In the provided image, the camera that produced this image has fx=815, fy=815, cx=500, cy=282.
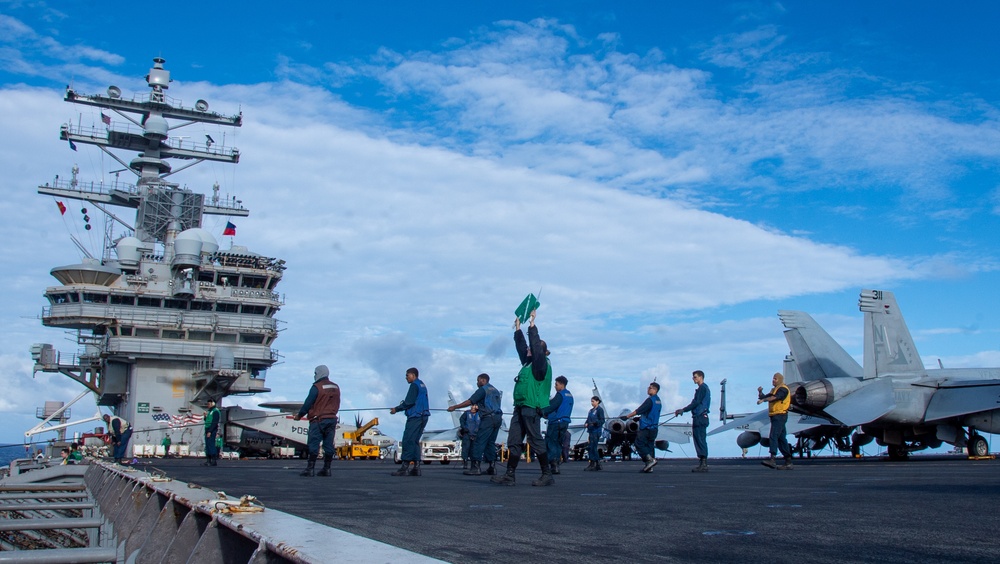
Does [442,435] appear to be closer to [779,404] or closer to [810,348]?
[810,348]

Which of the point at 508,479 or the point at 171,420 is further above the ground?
the point at 508,479

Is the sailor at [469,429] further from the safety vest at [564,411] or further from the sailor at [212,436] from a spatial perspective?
the sailor at [212,436]

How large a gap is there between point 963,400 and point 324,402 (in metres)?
19.8

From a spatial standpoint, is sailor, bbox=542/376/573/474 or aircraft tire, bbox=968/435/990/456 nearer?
sailor, bbox=542/376/573/474

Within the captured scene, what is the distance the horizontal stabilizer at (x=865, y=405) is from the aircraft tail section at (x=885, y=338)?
0.97 meters

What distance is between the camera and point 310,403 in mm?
13133

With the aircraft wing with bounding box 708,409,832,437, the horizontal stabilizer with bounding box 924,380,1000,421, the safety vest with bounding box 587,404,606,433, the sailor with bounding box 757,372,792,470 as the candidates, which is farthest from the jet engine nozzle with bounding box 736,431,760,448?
the sailor with bounding box 757,372,792,470

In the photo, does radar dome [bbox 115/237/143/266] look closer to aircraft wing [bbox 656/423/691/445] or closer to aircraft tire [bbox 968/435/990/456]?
aircraft wing [bbox 656/423/691/445]

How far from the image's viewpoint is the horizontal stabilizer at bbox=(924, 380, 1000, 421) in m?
23.5

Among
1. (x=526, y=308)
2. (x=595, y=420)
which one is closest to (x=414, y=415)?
(x=526, y=308)

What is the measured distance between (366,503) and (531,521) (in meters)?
2.31

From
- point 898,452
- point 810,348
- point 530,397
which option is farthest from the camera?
point 810,348

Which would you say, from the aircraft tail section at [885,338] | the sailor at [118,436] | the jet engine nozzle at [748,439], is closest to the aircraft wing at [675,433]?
the jet engine nozzle at [748,439]

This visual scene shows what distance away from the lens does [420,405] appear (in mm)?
14227
